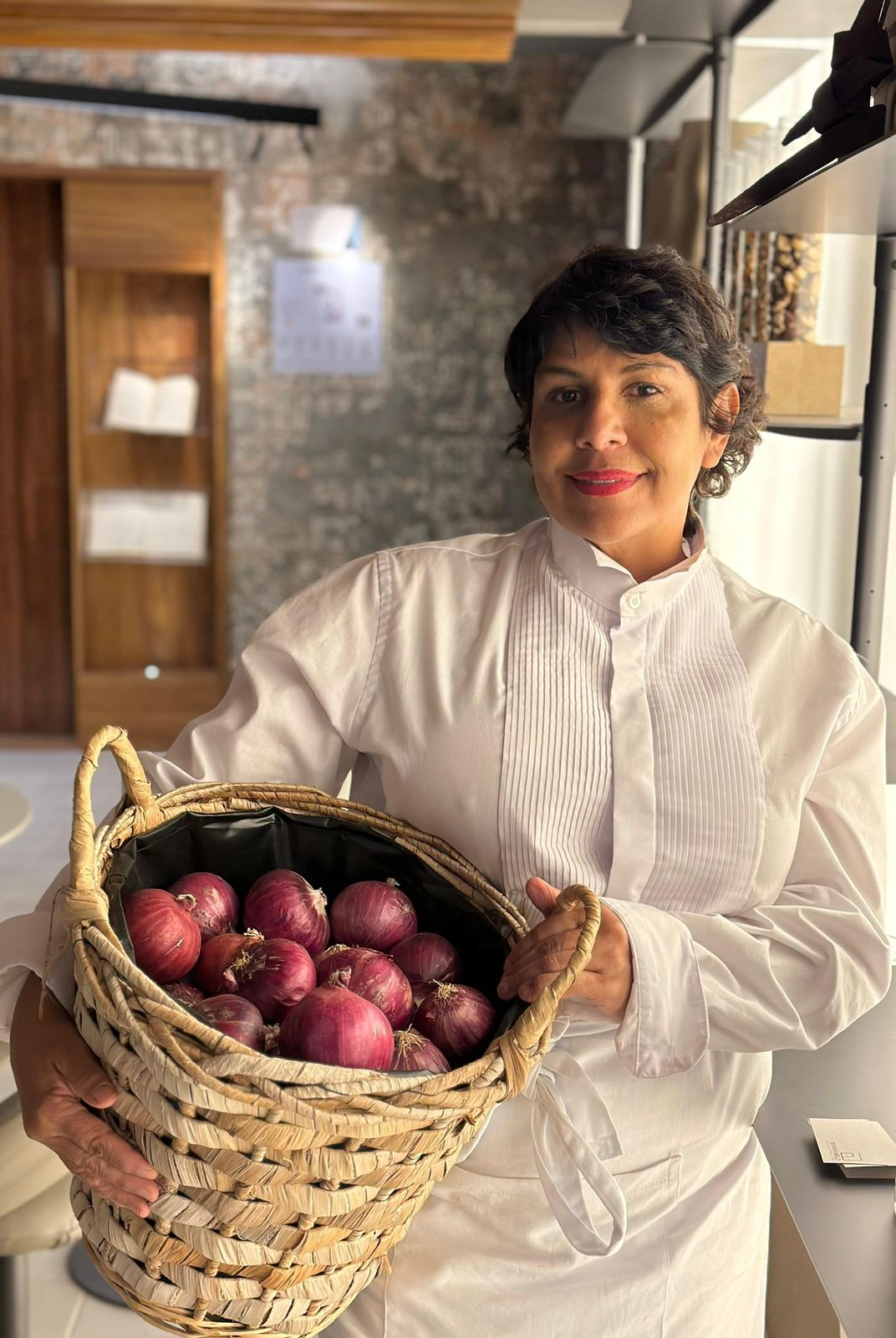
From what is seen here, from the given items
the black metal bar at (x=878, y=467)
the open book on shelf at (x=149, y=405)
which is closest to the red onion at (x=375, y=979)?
the black metal bar at (x=878, y=467)

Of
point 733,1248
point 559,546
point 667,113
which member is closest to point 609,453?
point 559,546

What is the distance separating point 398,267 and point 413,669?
4528 mm

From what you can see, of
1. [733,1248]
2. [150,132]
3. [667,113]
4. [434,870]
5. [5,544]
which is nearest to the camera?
[434,870]

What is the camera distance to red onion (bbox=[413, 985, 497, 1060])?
1.01 metres

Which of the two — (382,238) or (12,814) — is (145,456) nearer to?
(382,238)

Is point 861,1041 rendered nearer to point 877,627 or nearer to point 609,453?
point 877,627

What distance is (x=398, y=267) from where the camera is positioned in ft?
17.9

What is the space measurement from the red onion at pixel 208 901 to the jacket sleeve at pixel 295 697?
0.15 meters

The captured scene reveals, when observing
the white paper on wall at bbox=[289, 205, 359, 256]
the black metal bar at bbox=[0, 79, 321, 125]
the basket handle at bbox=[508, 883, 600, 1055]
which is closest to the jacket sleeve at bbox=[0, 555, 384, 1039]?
the basket handle at bbox=[508, 883, 600, 1055]

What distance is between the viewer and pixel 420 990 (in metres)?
1.08

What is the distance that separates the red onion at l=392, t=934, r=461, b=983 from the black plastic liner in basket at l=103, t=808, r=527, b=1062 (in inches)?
1.2

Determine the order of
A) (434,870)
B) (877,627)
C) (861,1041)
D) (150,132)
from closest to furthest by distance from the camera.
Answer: (434,870) → (861,1041) → (877,627) → (150,132)

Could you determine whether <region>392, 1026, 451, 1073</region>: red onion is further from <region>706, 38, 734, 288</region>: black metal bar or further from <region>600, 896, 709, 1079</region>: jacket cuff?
<region>706, 38, 734, 288</region>: black metal bar

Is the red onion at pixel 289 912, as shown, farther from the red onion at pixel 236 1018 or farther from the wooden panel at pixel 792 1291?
the wooden panel at pixel 792 1291
